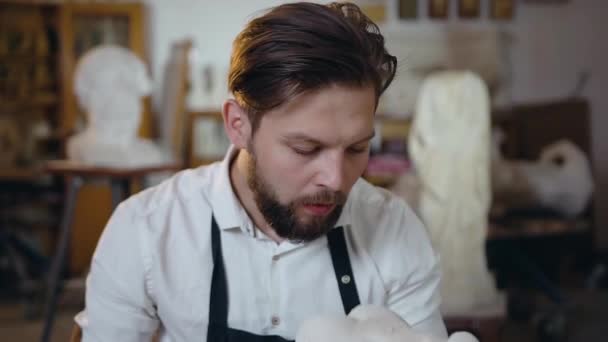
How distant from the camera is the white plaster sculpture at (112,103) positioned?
3.69m

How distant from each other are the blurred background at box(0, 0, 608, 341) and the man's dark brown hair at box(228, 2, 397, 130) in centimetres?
257

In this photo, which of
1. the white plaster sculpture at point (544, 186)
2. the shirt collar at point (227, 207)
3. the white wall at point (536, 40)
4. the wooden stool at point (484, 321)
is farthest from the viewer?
the white wall at point (536, 40)

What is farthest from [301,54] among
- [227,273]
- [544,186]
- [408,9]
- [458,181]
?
[408,9]

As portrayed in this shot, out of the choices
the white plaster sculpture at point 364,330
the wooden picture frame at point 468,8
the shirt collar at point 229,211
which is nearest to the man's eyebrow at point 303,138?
the shirt collar at point 229,211

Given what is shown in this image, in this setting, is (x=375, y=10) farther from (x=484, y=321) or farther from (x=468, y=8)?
(x=484, y=321)

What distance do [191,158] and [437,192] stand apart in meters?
2.63

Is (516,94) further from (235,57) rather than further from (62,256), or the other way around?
(235,57)

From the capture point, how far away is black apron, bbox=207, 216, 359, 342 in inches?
57.2

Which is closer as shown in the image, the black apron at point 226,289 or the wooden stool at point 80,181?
the black apron at point 226,289

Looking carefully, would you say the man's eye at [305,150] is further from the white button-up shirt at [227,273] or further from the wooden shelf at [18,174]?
the wooden shelf at [18,174]

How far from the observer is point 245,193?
1.57 meters

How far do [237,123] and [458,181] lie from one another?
1.85 meters

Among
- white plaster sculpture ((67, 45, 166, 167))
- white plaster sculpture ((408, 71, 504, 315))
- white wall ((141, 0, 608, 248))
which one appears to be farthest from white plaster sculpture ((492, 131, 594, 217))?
white plaster sculpture ((67, 45, 166, 167))

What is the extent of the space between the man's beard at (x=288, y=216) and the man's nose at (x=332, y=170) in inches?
2.4
